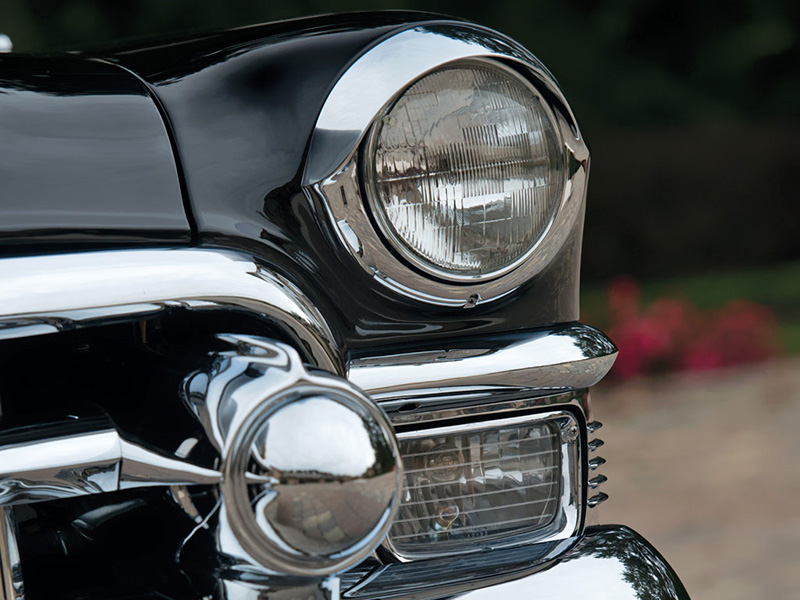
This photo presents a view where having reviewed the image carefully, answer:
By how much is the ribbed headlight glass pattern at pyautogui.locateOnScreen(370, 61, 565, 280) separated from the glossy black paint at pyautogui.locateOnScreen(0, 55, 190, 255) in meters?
0.22

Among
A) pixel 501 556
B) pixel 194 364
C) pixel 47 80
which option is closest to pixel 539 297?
pixel 501 556

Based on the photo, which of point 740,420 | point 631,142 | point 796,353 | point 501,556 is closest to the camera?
point 501,556

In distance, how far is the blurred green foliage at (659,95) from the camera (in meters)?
5.24

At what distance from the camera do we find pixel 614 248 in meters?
6.98

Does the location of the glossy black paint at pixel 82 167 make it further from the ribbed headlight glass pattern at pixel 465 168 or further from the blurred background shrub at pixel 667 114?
the blurred background shrub at pixel 667 114

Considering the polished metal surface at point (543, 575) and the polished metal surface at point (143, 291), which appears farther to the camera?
the polished metal surface at point (543, 575)

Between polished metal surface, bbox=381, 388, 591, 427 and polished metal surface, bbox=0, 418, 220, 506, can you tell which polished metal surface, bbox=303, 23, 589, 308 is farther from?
polished metal surface, bbox=0, 418, 220, 506

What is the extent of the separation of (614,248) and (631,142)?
0.76 meters

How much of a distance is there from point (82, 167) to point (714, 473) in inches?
120

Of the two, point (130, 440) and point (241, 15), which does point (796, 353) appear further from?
point (130, 440)

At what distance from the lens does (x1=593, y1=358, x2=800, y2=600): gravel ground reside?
9.03 feet

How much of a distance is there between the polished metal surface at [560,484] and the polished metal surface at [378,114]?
7.3 inches

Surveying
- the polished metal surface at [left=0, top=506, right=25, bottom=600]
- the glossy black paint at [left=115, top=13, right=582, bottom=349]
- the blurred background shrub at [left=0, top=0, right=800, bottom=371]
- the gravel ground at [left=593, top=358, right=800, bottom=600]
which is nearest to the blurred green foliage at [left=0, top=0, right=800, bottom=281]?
the blurred background shrub at [left=0, top=0, right=800, bottom=371]

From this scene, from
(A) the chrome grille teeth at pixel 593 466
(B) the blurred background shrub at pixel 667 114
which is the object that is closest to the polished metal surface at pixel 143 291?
(A) the chrome grille teeth at pixel 593 466
